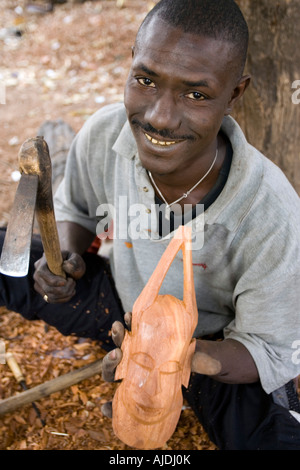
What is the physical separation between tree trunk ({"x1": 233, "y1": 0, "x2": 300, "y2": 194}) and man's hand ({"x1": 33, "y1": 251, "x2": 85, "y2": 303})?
125cm

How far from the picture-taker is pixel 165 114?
1.55m

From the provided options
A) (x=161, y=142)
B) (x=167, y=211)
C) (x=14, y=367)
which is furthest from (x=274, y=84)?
(x=14, y=367)

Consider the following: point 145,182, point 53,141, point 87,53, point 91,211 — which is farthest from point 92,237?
point 87,53

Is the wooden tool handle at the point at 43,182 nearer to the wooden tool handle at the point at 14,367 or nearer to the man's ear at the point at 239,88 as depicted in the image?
the man's ear at the point at 239,88

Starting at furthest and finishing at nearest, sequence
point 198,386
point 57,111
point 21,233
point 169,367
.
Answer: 1. point 57,111
2. point 198,386
3. point 169,367
4. point 21,233

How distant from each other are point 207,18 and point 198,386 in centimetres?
149

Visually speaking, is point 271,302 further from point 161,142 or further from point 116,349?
point 161,142

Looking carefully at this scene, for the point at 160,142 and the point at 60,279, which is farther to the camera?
the point at 60,279

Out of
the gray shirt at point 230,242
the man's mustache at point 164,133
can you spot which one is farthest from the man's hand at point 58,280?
the man's mustache at point 164,133

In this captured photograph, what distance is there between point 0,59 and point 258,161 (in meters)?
5.64

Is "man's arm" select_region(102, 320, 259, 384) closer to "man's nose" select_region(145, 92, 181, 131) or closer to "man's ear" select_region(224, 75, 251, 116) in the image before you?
"man's nose" select_region(145, 92, 181, 131)

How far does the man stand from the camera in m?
1.54

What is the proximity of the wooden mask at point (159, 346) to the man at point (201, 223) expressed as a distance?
0.09m

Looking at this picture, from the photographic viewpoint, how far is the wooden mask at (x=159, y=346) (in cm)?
156
